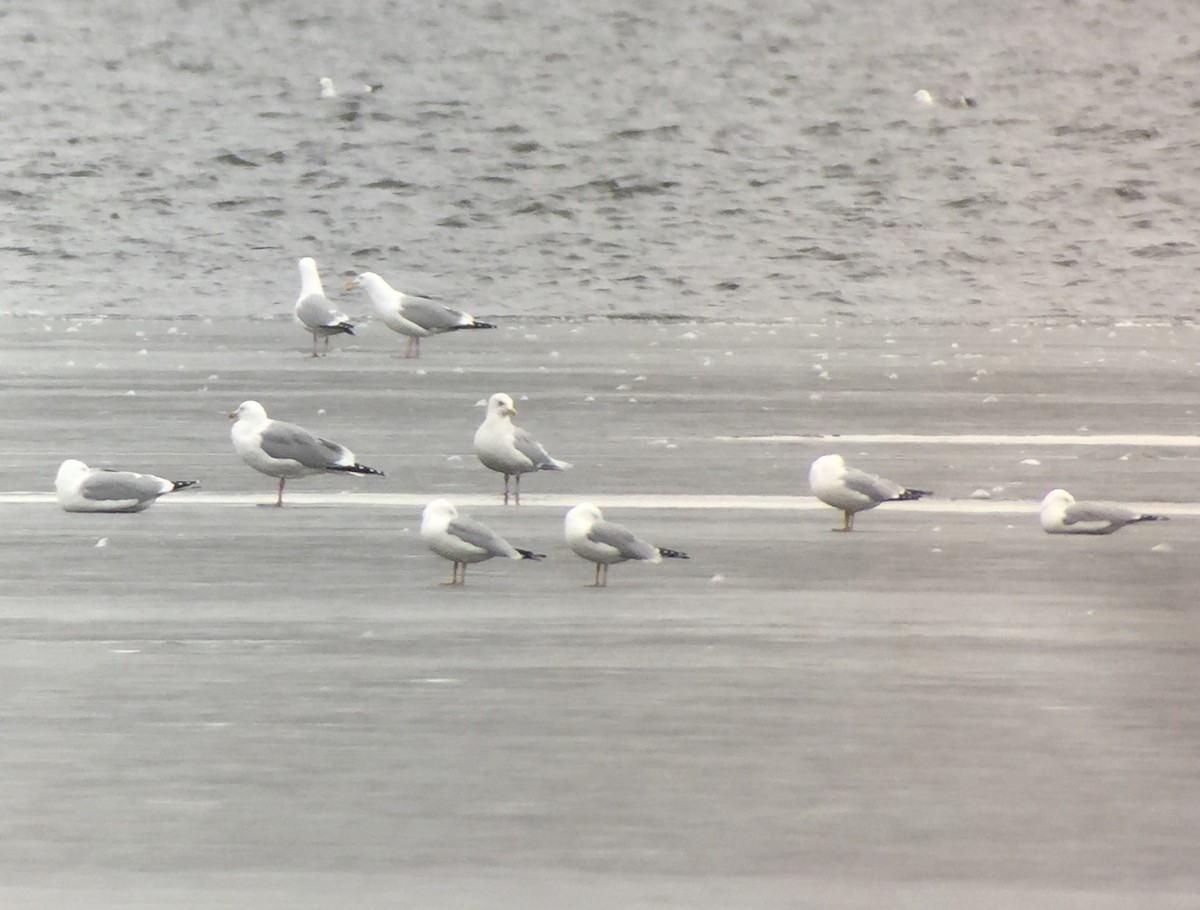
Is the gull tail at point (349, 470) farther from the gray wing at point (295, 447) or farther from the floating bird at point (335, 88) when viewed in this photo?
the floating bird at point (335, 88)

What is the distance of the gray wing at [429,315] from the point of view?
20.9 meters

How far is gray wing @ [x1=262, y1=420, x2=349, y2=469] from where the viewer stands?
11.2 m

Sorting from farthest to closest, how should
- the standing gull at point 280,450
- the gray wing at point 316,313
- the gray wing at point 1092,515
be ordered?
the gray wing at point 316,313 → the standing gull at point 280,450 → the gray wing at point 1092,515

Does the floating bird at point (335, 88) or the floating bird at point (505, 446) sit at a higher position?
the floating bird at point (335, 88)

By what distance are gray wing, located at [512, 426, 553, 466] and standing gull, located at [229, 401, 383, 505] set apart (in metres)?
0.64

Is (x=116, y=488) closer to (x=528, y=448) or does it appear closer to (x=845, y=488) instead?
(x=528, y=448)

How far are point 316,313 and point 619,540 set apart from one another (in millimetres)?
12103

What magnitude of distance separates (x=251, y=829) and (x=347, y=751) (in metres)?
0.80

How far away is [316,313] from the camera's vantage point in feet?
68.1

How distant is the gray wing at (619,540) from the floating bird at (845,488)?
1620 millimetres

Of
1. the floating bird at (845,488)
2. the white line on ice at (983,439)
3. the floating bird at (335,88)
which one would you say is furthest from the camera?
the floating bird at (335,88)

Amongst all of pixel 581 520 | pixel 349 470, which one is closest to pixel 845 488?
pixel 581 520

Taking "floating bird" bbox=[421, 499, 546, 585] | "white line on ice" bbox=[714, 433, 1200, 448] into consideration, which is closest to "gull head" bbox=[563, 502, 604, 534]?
"floating bird" bbox=[421, 499, 546, 585]

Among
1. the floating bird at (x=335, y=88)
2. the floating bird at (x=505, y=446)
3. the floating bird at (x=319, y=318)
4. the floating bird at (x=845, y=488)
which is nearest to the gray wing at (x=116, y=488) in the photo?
the floating bird at (x=505, y=446)
